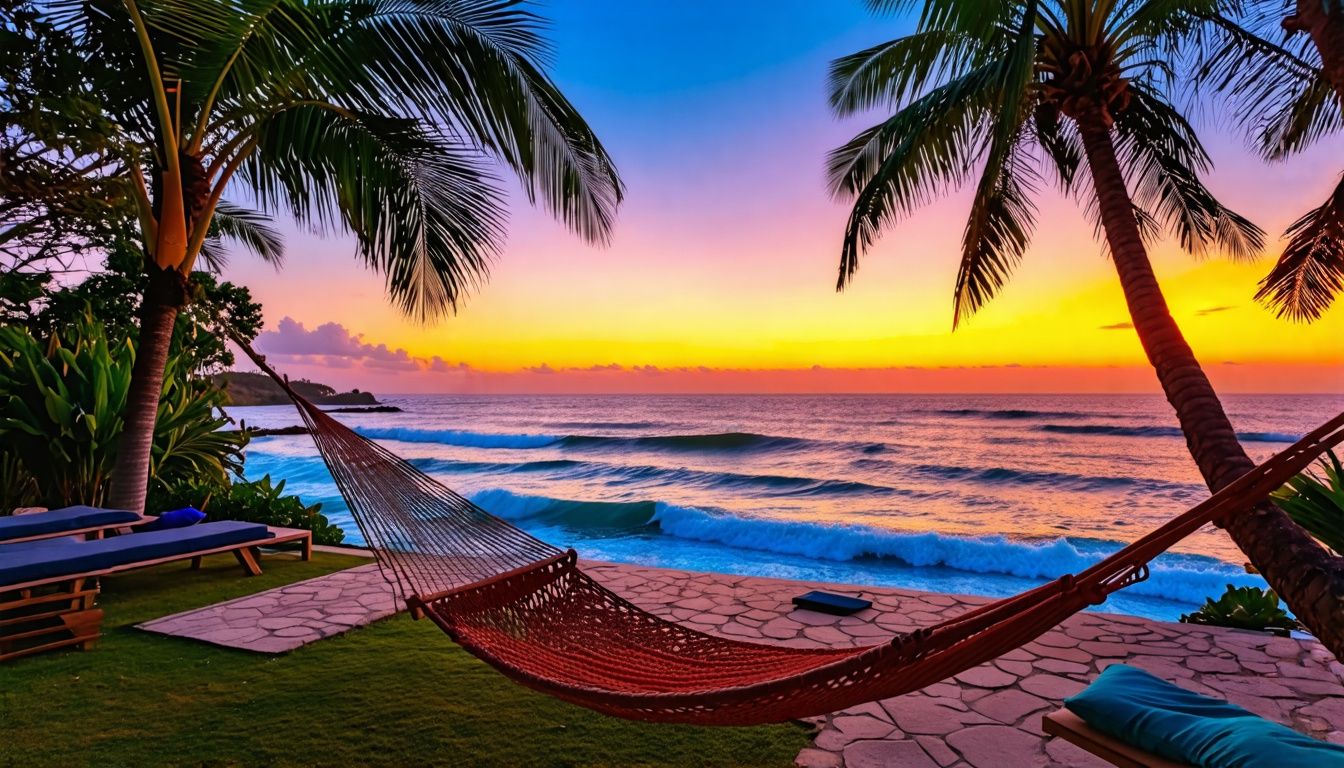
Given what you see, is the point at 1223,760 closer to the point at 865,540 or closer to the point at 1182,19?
the point at 1182,19

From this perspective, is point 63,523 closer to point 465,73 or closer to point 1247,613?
point 465,73

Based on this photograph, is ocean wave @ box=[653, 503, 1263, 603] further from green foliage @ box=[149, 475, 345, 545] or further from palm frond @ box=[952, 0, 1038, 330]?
green foliage @ box=[149, 475, 345, 545]

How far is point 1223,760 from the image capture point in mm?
1090

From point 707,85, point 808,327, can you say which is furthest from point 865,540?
point 808,327

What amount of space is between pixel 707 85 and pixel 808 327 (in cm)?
997

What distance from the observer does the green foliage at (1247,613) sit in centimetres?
317

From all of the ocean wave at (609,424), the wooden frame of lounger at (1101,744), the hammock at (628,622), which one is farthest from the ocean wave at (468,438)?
the wooden frame of lounger at (1101,744)

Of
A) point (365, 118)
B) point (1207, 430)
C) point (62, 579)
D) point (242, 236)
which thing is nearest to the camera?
point (1207, 430)

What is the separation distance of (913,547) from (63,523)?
6.95 m

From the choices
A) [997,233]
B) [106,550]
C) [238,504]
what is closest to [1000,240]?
[997,233]

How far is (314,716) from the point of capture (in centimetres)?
217

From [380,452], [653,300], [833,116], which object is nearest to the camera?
[380,452]

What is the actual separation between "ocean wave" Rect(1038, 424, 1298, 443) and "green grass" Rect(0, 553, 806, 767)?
19.3 meters

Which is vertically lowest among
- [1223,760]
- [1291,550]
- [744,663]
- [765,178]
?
[744,663]
